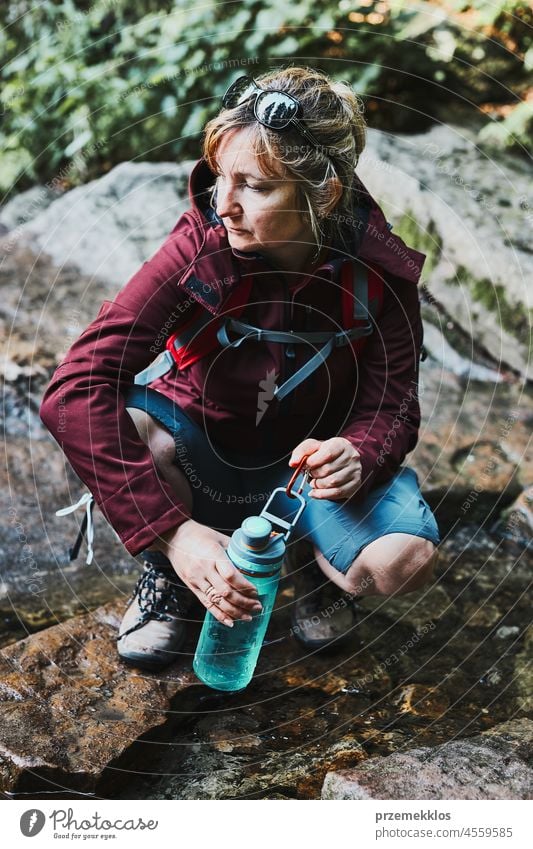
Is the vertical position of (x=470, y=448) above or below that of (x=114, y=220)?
below

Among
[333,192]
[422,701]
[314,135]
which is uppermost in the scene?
[314,135]

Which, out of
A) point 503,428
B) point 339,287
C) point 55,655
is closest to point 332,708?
point 55,655

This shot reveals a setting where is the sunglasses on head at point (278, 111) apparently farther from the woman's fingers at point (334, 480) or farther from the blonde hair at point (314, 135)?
the woman's fingers at point (334, 480)

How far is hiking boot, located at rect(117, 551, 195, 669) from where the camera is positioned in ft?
6.74

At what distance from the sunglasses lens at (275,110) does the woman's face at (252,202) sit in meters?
0.06

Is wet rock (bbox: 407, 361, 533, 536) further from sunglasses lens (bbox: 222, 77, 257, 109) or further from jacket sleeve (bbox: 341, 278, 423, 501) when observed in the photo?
sunglasses lens (bbox: 222, 77, 257, 109)

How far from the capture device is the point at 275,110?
5.56ft

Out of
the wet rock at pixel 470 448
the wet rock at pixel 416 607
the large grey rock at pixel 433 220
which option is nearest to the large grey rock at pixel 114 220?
the large grey rock at pixel 433 220

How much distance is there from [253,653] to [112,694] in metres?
0.38

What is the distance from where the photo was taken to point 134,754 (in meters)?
1.82

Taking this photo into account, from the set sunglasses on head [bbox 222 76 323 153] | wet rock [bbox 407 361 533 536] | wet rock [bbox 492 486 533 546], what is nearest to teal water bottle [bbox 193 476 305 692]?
sunglasses on head [bbox 222 76 323 153]

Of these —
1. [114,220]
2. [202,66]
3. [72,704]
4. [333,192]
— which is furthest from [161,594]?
[202,66]

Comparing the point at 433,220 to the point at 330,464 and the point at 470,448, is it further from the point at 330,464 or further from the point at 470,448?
the point at 330,464

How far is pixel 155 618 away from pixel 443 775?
84 centimetres
